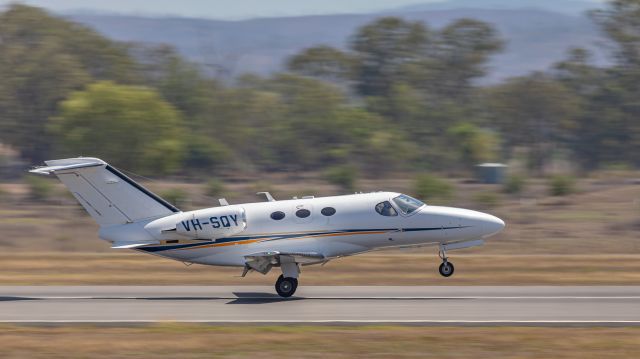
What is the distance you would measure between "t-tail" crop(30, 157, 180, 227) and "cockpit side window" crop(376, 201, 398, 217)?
542cm

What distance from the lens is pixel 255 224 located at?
24.5m

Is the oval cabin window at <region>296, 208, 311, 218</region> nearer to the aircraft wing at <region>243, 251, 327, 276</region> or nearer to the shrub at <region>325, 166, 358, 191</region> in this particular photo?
the aircraft wing at <region>243, 251, 327, 276</region>

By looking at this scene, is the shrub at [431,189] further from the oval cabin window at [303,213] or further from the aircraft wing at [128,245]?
the aircraft wing at [128,245]

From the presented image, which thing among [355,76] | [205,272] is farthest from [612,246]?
[355,76]

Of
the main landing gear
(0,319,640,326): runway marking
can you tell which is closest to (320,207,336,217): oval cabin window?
the main landing gear

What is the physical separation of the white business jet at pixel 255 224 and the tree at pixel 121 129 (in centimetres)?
4814

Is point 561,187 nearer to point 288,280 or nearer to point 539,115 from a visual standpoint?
point 288,280

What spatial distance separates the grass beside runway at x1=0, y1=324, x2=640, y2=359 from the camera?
17.0m

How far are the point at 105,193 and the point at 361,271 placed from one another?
8745 millimetres

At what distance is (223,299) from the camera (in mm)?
23844

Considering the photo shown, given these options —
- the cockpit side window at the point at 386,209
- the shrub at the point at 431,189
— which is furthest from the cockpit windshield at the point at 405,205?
the shrub at the point at 431,189

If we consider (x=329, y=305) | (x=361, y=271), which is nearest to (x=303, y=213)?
(x=329, y=305)

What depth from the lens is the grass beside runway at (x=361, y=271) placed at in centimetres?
2752

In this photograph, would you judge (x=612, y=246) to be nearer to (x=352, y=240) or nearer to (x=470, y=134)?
(x=352, y=240)
